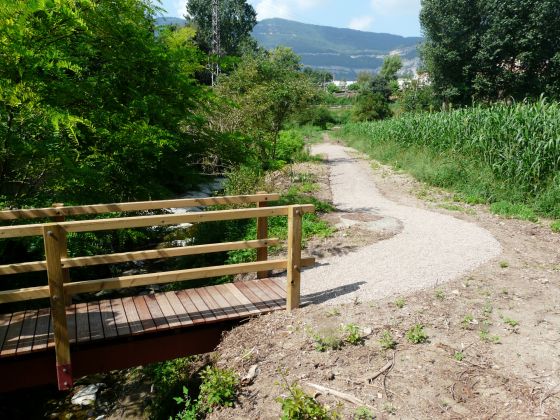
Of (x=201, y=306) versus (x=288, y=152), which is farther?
(x=288, y=152)

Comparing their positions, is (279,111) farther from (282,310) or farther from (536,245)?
(282,310)

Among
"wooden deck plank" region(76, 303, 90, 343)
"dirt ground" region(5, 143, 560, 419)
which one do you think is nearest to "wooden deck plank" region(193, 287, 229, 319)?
"dirt ground" region(5, 143, 560, 419)

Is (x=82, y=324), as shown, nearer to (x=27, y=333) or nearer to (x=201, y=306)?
(x=27, y=333)

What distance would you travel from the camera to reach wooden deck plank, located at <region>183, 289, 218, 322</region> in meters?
4.70

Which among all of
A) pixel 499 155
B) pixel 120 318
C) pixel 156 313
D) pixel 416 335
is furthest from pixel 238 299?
pixel 499 155

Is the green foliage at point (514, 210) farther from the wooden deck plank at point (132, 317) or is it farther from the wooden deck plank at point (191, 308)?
the wooden deck plank at point (132, 317)

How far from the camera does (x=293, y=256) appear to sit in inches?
193

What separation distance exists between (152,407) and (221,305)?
5.57 feet

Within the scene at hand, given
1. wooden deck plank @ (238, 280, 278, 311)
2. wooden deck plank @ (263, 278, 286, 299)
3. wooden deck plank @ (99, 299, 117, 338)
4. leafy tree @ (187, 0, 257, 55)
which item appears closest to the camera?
wooden deck plank @ (99, 299, 117, 338)

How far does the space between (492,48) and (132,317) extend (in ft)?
114

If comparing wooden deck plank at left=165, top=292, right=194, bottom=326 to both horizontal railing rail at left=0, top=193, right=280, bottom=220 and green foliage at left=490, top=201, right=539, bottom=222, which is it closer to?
horizontal railing rail at left=0, top=193, right=280, bottom=220

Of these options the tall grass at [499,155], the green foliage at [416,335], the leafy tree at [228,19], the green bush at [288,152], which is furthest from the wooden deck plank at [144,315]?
the leafy tree at [228,19]

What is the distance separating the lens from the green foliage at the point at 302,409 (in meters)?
3.37

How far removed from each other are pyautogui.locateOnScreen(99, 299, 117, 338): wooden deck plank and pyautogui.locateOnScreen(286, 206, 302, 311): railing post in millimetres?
1877
